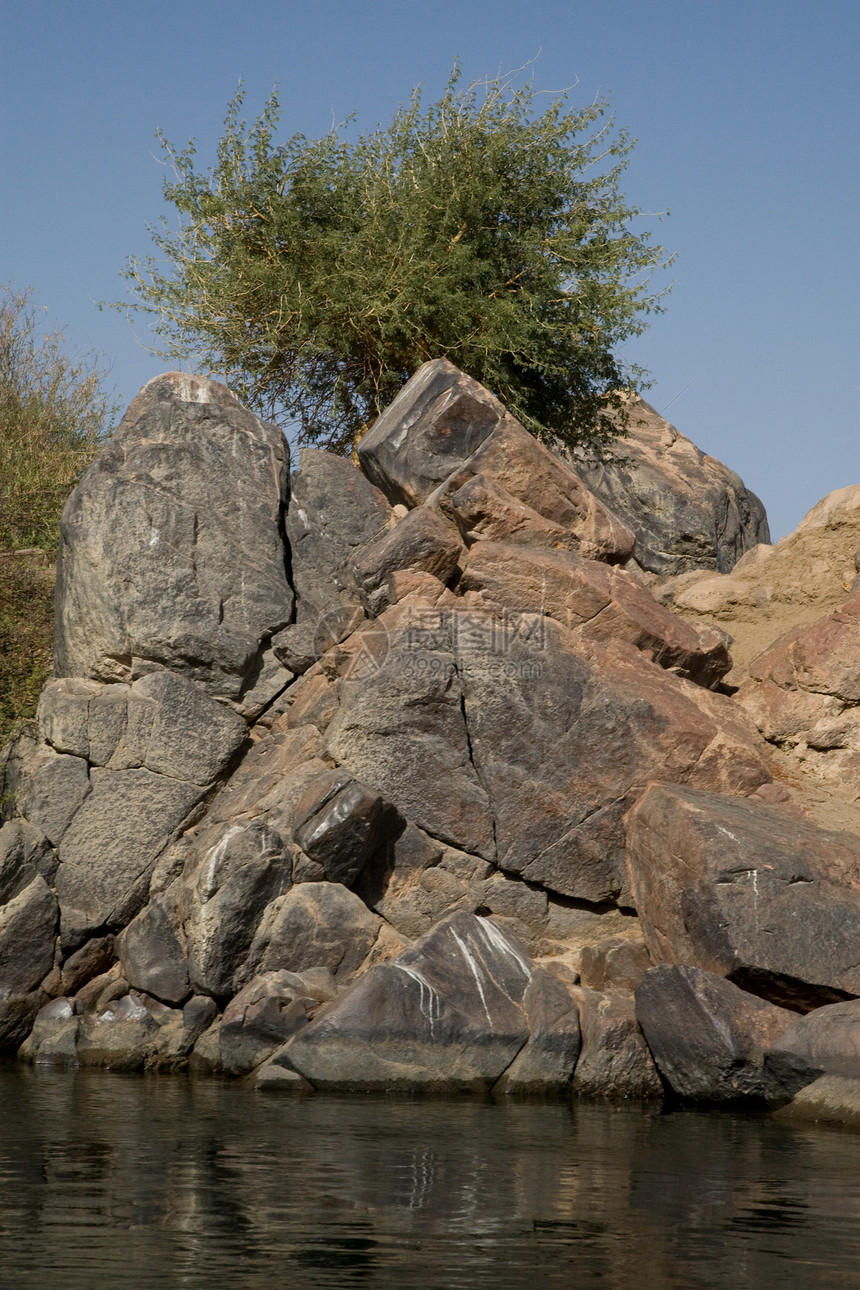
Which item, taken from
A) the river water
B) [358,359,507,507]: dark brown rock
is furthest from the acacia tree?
the river water

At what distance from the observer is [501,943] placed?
14539mm

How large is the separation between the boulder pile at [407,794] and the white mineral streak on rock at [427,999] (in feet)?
0.11

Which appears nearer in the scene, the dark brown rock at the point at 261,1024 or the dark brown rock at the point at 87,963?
the dark brown rock at the point at 261,1024

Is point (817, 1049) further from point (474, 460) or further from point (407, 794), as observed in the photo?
point (474, 460)

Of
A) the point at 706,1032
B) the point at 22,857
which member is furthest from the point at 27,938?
the point at 706,1032

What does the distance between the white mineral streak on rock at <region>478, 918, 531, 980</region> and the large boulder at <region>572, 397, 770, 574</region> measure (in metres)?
22.1

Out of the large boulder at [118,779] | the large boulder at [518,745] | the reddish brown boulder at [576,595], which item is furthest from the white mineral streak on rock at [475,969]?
the large boulder at [118,779]

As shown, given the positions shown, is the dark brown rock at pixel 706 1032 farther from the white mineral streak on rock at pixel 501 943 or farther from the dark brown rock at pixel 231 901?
the dark brown rock at pixel 231 901

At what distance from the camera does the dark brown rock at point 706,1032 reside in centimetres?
1290

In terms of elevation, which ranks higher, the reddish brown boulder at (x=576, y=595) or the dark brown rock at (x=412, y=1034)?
the reddish brown boulder at (x=576, y=595)


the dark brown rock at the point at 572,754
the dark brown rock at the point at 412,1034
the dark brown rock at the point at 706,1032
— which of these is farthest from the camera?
the dark brown rock at the point at 572,754

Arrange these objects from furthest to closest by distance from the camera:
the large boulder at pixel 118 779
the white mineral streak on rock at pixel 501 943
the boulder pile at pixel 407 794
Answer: the large boulder at pixel 118 779 < the white mineral streak on rock at pixel 501 943 < the boulder pile at pixel 407 794

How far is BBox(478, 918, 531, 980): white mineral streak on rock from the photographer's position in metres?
14.4

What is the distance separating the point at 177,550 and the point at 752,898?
31.1 ft
